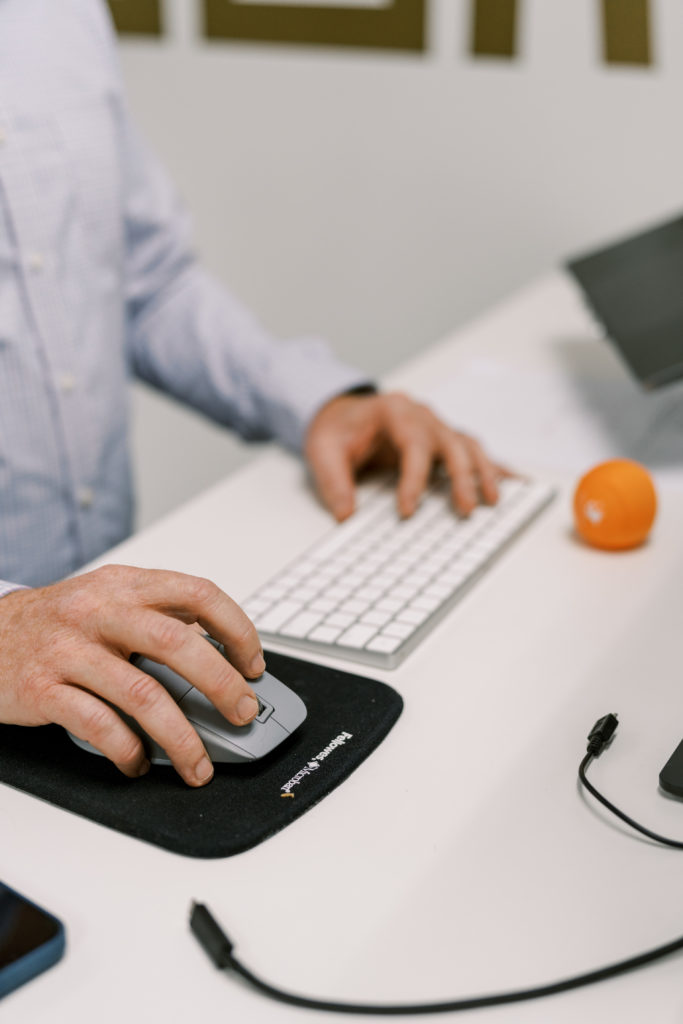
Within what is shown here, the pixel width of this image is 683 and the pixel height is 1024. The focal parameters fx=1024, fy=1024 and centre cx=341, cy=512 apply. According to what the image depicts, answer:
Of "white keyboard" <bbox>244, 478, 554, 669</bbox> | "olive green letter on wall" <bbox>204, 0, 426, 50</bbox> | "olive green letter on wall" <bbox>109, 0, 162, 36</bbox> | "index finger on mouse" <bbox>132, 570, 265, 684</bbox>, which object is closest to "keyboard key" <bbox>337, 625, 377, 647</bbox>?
"white keyboard" <bbox>244, 478, 554, 669</bbox>

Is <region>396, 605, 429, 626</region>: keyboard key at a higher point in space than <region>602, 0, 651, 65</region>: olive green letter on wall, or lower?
lower

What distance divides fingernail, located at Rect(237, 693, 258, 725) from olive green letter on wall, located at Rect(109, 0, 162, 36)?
142cm

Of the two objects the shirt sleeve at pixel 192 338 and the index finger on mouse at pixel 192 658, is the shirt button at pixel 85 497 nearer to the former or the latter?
the shirt sleeve at pixel 192 338

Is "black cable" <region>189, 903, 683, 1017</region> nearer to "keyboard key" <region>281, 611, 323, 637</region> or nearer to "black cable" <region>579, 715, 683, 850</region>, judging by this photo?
"black cable" <region>579, 715, 683, 850</region>

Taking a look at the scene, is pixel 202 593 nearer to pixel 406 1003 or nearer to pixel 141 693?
pixel 141 693

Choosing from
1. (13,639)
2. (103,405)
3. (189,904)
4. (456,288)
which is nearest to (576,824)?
(189,904)

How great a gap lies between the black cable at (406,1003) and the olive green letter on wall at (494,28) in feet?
4.09

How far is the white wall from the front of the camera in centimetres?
135

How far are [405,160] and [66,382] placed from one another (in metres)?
0.79

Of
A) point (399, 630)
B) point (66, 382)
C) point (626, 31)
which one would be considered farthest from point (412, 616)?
point (626, 31)

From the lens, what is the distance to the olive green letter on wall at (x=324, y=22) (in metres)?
1.43

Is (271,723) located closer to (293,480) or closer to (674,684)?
(674,684)

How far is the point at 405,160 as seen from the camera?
1.53 metres

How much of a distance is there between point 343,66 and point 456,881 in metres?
1.34
